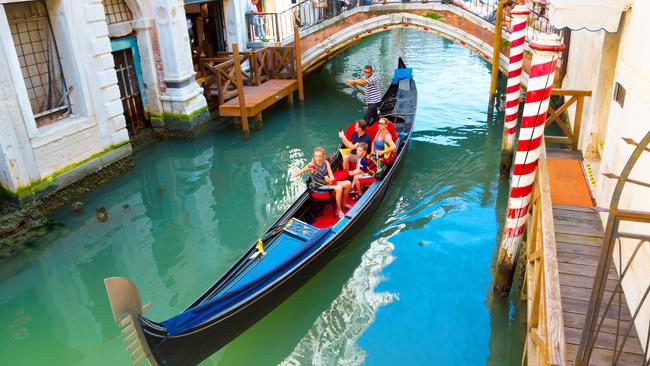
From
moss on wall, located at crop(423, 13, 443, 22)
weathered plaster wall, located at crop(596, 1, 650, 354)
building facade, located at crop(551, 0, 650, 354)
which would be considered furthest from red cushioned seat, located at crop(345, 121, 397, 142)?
moss on wall, located at crop(423, 13, 443, 22)

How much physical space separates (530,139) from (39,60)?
600 centimetres

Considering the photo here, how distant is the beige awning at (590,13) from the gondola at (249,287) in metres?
2.35

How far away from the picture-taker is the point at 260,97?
367 inches

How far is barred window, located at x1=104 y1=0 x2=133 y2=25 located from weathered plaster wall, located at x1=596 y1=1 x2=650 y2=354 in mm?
6995

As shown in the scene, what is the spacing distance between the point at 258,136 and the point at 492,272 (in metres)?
5.20

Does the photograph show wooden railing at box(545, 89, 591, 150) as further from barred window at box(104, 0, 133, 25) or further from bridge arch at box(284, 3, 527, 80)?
barred window at box(104, 0, 133, 25)

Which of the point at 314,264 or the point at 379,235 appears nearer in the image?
the point at 314,264

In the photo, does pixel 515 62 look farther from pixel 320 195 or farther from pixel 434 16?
pixel 434 16

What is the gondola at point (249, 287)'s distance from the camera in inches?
124

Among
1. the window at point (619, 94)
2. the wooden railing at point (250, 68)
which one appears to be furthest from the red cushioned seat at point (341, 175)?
the wooden railing at point (250, 68)

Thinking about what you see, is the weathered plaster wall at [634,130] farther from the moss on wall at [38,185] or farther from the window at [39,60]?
the window at [39,60]

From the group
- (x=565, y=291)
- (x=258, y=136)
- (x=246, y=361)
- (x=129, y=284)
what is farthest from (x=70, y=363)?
(x=258, y=136)

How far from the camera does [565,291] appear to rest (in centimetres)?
320

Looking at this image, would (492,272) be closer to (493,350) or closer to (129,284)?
(493,350)
